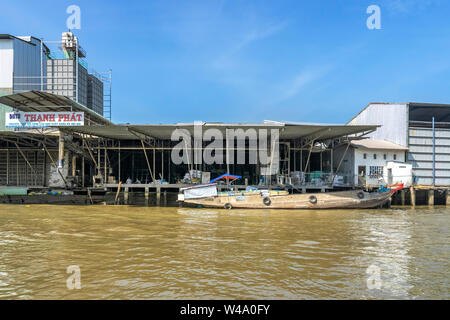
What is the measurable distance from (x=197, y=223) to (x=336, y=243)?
5856 millimetres

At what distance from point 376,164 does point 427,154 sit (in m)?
5.66

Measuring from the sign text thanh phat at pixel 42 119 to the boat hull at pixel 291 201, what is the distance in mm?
9168

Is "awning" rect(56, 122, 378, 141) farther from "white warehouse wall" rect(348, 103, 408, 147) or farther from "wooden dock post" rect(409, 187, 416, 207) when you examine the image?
"white warehouse wall" rect(348, 103, 408, 147)

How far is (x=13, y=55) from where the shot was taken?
87.7ft

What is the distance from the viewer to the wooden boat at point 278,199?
58.8ft

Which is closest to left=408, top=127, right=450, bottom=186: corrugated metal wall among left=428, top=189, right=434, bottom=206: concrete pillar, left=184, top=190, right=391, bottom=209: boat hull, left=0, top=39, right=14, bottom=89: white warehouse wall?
left=428, top=189, right=434, bottom=206: concrete pillar

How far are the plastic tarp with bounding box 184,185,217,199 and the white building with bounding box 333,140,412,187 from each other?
11.9m

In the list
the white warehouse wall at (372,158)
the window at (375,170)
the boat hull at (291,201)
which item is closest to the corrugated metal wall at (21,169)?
the boat hull at (291,201)

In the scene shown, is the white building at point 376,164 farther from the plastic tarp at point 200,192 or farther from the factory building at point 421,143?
the plastic tarp at point 200,192

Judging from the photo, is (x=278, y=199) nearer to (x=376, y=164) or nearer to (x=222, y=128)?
(x=222, y=128)

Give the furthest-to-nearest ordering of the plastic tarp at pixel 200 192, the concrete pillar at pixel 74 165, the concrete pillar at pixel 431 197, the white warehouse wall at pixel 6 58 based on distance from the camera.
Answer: the white warehouse wall at pixel 6 58 < the concrete pillar at pixel 74 165 < the concrete pillar at pixel 431 197 < the plastic tarp at pixel 200 192

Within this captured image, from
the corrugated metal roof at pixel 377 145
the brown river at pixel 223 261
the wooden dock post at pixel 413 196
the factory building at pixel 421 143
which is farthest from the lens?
the factory building at pixel 421 143

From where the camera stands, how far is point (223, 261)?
709 centimetres
